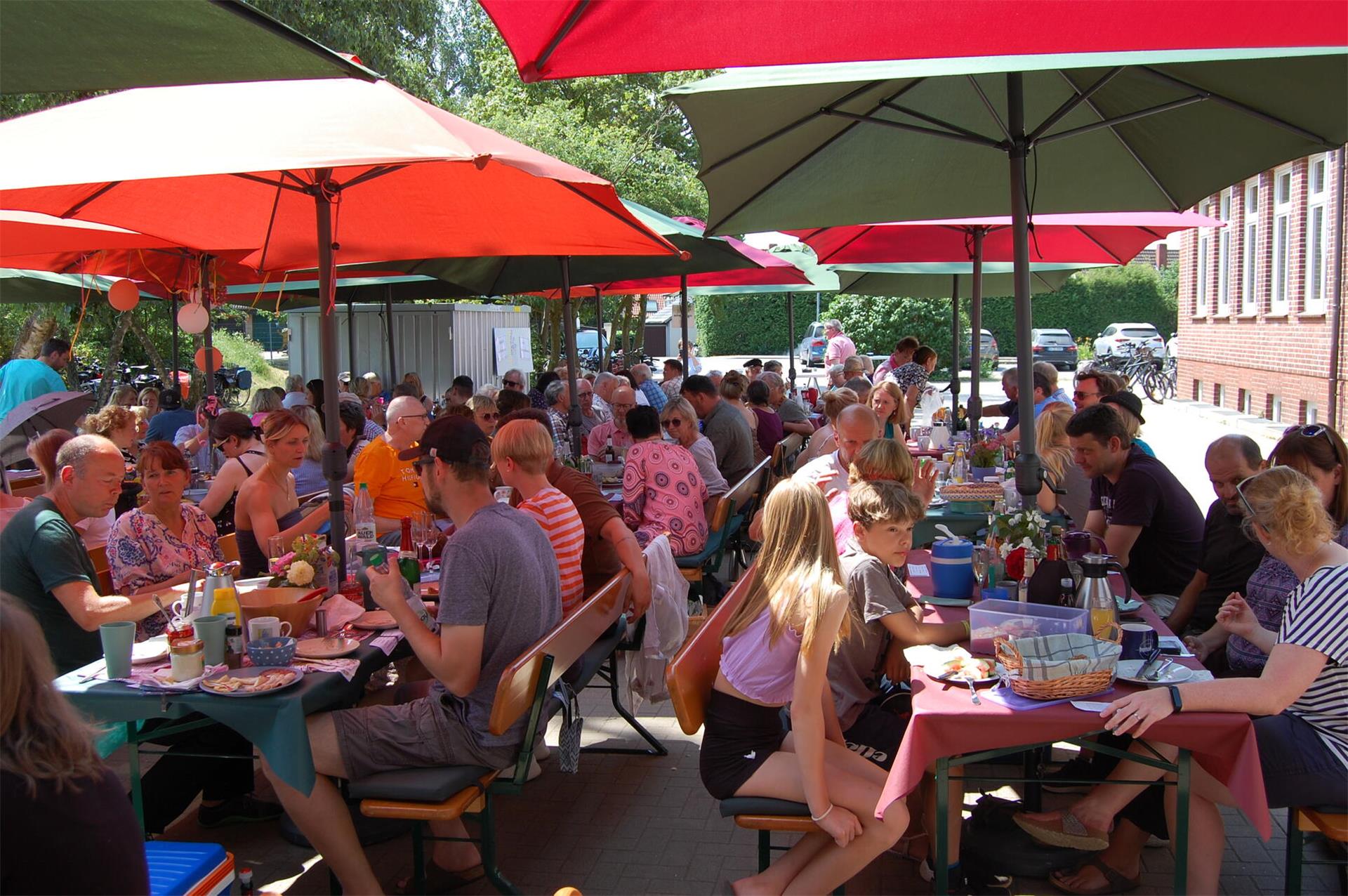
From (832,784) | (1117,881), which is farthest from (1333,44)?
(1117,881)

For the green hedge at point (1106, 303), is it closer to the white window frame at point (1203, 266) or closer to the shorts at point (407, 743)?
the white window frame at point (1203, 266)

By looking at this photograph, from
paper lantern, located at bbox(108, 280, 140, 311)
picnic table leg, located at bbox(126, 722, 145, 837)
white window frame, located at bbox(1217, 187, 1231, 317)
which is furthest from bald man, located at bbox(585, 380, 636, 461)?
white window frame, located at bbox(1217, 187, 1231, 317)

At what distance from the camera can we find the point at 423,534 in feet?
16.3

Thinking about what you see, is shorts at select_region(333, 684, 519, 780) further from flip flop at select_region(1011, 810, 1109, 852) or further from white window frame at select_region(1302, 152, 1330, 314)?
white window frame at select_region(1302, 152, 1330, 314)

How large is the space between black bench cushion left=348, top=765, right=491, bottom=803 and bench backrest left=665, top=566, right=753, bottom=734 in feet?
2.37

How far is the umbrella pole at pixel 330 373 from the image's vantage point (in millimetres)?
4438

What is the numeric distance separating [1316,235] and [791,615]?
53.3 ft

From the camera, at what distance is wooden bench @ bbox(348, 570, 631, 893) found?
3.29 metres

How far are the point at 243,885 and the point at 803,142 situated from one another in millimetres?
4429

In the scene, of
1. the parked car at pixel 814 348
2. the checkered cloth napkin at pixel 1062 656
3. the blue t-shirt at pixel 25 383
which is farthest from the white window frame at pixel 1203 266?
the checkered cloth napkin at pixel 1062 656

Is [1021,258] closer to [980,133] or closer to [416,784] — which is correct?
[980,133]

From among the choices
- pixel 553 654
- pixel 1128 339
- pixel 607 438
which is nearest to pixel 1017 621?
pixel 553 654

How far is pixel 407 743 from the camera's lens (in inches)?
135

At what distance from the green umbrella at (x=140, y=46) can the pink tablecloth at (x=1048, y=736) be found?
253 centimetres
